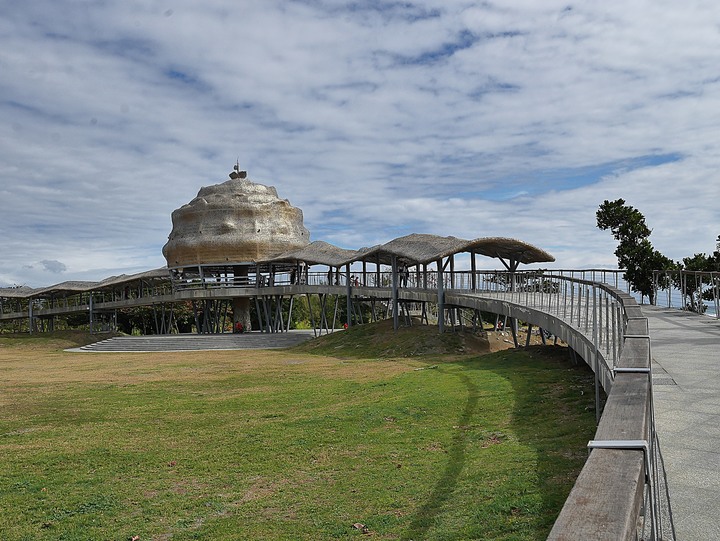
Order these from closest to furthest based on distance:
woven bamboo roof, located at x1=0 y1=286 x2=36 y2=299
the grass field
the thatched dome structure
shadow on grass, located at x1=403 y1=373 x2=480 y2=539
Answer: shadow on grass, located at x1=403 y1=373 x2=480 y2=539 < the grass field < the thatched dome structure < woven bamboo roof, located at x1=0 y1=286 x2=36 y2=299

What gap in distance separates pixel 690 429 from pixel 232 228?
50.5 m

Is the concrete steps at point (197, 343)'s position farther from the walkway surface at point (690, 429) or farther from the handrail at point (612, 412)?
the walkway surface at point (690, 429)

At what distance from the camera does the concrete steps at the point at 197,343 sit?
142 feet

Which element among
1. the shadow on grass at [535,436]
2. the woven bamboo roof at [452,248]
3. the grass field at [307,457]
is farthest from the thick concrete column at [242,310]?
the shadow on grass at [535,436]

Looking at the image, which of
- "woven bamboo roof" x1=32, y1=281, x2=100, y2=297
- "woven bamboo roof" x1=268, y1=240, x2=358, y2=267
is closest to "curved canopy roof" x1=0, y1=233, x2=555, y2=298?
"woven bamboo roof" x1=268, y1=240, x2=358, y2=267

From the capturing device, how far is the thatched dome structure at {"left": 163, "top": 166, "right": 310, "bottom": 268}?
178 ft

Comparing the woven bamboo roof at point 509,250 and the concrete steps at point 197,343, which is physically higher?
the woven bamboo roof at point 509,250

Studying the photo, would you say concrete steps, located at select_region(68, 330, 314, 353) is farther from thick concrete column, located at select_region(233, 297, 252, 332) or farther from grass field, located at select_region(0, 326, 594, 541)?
grass field, located at select_region(0, 326, 594, 541)

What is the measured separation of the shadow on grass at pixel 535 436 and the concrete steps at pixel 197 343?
88.0 ft

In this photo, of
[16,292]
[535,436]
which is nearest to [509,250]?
[535,436]

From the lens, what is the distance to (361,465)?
930 centimetres

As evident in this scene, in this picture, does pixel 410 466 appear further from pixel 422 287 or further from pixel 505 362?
pixel 422 287

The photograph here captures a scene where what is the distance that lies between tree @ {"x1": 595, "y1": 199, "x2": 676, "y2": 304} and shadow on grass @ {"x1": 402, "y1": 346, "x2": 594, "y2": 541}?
15241mm

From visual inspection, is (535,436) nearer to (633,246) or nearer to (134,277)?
(633,246)
